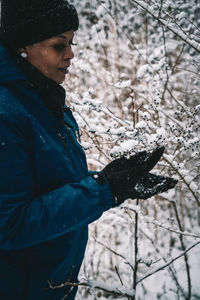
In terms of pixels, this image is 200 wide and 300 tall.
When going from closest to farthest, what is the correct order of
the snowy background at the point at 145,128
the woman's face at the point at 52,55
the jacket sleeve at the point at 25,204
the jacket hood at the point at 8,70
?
the jacket sleeve at the point at 25,204 → the jacket hood at the point at 8,70 → the woman's face at the point at 52,55 → the snowy background at the point at 145,128

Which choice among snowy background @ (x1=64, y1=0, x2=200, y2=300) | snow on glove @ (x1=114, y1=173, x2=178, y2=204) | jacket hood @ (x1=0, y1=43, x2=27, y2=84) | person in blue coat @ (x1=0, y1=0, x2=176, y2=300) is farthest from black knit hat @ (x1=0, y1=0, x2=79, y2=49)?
snow on glove @ (x1=114, y1=173, x2=178, y2=204)

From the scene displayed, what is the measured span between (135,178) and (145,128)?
34cm

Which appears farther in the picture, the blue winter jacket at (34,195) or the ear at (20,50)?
the ear at (20,50)

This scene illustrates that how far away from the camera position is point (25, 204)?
1027 millimetres

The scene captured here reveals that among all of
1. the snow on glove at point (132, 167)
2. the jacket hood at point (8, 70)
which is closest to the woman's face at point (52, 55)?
the jacket hood at point (8, 70)

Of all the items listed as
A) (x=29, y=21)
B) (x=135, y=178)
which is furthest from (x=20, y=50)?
(x=135, y=178)

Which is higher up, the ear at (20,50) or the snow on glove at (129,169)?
the ear at (20,50)

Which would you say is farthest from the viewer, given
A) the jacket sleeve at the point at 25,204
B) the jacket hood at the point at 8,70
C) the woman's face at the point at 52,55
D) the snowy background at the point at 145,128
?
the snowy background at the point at 145,128

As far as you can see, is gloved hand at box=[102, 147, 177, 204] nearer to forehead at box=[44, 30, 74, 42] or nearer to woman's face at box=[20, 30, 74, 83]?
woman's face at box=[20, 30, 74, 83]

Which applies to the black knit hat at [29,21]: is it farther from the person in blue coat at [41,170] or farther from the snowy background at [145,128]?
the snowy background at [145,128]

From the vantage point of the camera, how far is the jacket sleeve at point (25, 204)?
0.98 meters

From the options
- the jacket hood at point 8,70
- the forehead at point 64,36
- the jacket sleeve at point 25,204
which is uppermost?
the forehead at point 64,36

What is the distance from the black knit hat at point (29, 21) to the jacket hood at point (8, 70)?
0.12m

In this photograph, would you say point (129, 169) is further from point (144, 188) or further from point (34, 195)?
point (34, 195)
